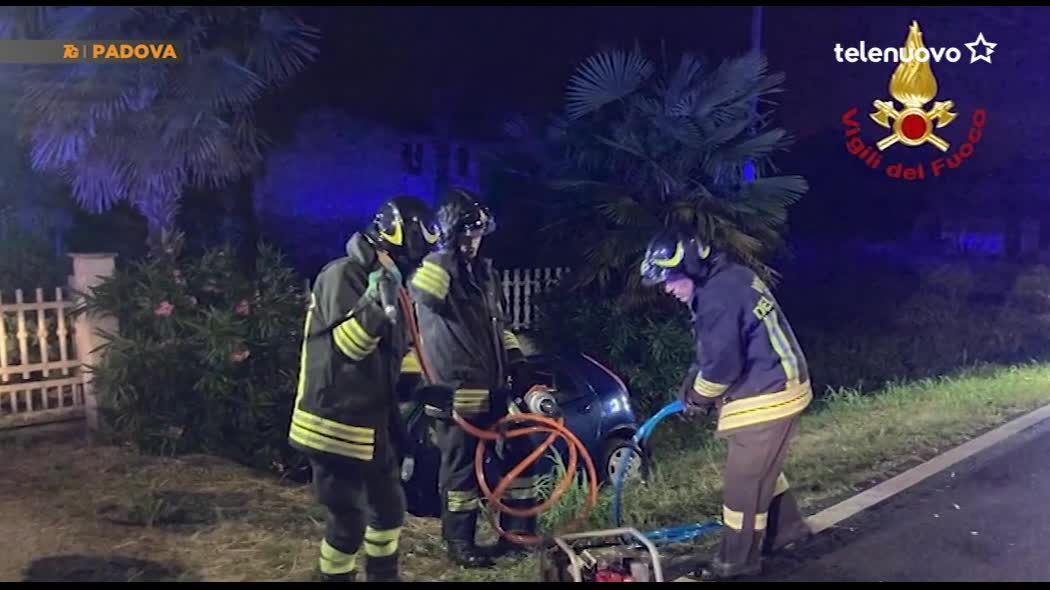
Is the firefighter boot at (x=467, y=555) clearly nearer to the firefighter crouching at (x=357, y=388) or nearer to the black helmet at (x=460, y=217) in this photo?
the firefighter crouching at (x=357, y=388)

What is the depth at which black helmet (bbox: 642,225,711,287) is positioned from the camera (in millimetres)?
4133

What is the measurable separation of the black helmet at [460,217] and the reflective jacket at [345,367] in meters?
0.46

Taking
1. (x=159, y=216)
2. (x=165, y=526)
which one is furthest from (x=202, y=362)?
(x=159, y=216)

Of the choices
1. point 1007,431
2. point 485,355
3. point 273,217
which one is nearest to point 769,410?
point 485,355

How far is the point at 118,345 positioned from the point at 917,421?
6.13m

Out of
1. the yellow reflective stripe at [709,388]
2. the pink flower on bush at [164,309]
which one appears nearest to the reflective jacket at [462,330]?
the yellow reflective stripe at [709,388]

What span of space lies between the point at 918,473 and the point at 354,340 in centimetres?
420

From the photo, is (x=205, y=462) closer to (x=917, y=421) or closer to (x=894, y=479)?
(x=894, y=479)

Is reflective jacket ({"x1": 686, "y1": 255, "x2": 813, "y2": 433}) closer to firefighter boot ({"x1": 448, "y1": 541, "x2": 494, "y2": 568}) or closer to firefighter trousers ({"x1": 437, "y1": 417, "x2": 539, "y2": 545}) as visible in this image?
firefighter trousers ({"x1": 437, "y1": 417, "x2": 539, "y2": 545})

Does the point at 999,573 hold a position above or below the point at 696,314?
below

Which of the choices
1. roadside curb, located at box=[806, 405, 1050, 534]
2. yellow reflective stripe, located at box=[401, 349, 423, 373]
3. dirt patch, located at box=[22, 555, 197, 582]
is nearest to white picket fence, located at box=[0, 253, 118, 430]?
dirt patch, located at box=[22, 555, 197, 582]

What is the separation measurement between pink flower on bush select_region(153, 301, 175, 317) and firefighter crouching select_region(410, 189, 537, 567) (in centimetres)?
226

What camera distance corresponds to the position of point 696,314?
417 cm

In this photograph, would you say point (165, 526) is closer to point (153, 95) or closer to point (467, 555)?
point (467, 555)
